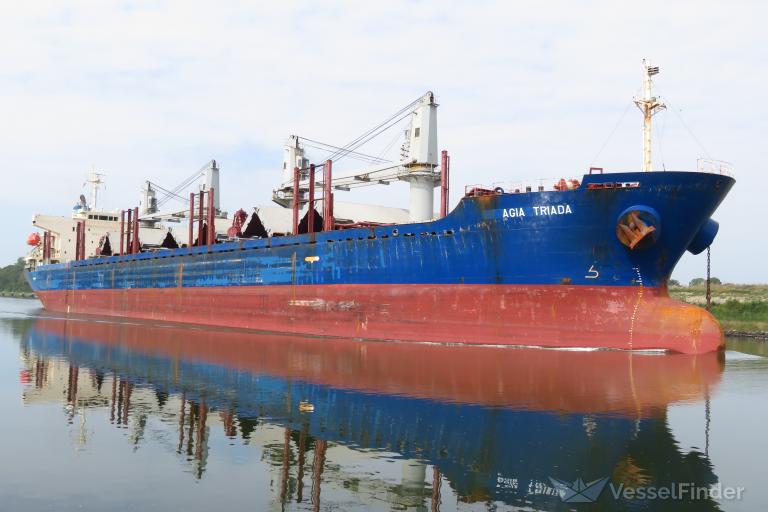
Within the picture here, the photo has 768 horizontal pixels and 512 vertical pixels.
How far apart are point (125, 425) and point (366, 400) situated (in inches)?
179

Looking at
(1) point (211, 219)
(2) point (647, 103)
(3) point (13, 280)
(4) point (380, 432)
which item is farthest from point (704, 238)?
(3) point (13, 280)

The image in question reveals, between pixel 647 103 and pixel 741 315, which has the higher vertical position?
pixel 647 103

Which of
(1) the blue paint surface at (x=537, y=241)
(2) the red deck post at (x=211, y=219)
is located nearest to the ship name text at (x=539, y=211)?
(1) the blue paint surface at (x=537, y=241)

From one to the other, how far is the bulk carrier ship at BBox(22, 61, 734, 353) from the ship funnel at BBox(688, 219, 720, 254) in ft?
0.20

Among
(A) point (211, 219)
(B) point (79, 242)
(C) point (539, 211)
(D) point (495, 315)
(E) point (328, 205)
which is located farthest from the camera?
(B) point (79, 242)

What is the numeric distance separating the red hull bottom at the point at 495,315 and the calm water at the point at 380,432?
1.32m

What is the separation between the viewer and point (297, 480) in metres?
7.83

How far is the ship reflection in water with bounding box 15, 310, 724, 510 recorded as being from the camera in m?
7.69

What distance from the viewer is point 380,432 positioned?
10.0 meters

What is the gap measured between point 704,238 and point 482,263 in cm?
862

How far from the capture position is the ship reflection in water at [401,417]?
7687 mm

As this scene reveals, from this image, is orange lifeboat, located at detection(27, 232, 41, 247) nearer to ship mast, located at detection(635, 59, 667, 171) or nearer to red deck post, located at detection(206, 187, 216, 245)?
red deck post, located at detection(206, 187, 216, 245)

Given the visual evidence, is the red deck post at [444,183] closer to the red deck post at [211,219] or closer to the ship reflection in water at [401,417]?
the ship reflection in water at [401,417]

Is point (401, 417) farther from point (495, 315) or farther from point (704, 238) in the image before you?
point (704, 238)
